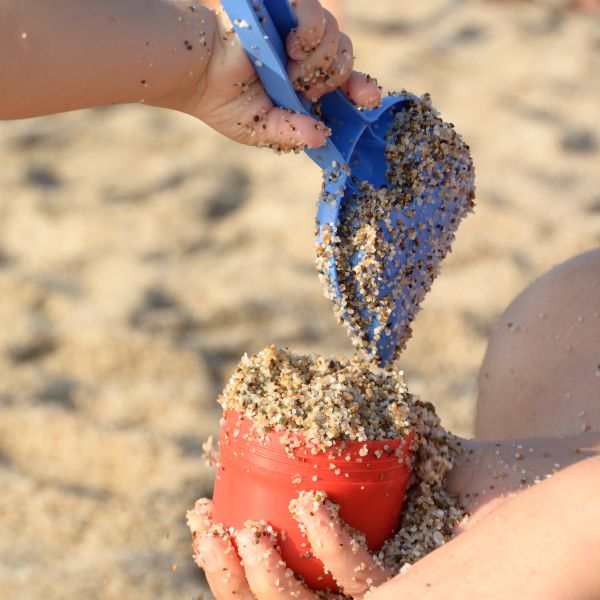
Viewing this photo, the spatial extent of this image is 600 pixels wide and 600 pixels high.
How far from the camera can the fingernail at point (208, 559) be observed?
3.09 ft

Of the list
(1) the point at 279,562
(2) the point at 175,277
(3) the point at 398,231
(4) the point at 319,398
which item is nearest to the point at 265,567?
(1) the point at 279,562

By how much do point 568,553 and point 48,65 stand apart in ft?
1.89

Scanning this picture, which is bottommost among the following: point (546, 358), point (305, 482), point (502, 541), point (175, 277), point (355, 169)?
point (502, 541)

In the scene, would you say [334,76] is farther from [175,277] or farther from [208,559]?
[175,277]

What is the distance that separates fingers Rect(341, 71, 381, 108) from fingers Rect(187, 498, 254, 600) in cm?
41

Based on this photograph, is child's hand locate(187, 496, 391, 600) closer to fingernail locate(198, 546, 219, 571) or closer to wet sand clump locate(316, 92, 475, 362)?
fingernail locate(198, 546, 219, 571)

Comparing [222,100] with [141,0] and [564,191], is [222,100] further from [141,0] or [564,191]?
[564,191]

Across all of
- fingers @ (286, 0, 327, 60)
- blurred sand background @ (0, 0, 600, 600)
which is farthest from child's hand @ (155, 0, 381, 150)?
blurred sand background @ (0, 0, 600, 600)

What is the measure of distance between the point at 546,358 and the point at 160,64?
2.17 feet

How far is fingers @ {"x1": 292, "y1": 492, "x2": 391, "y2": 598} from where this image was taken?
2.94ft

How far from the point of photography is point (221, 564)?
94cm

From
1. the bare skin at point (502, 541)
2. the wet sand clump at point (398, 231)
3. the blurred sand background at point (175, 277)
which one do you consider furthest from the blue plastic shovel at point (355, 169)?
the blurred sand background at point (175, 277)

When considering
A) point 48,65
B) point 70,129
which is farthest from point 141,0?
point 70,129

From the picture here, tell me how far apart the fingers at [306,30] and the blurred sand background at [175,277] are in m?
0.80
